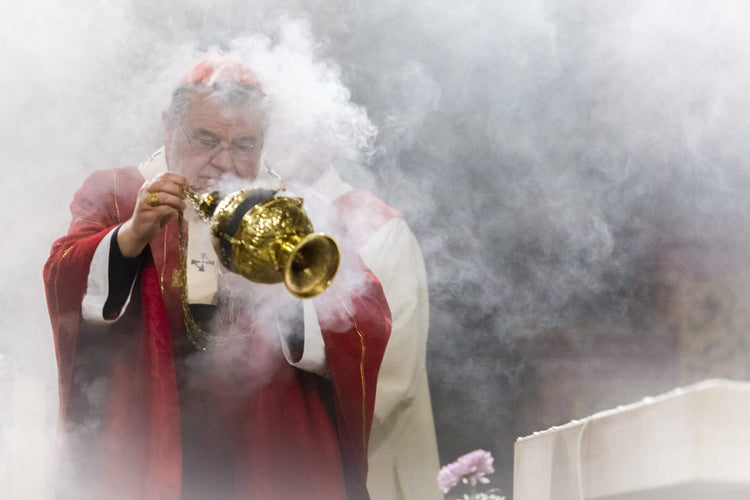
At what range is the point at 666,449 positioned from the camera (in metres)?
1.87

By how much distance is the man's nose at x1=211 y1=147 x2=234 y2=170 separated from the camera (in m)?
2.71

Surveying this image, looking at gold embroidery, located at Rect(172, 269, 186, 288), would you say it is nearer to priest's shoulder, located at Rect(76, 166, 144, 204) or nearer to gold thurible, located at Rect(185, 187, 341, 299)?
priest's shoulder, located at Rect(76, 166, 144, 204)

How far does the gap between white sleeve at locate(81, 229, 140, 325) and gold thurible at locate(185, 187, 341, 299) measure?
1.82 ft

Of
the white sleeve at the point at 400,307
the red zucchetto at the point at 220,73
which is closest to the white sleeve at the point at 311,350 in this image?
the white sleeve at the point at 400,307

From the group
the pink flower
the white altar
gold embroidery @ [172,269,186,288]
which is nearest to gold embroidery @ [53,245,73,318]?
gold embroidery @ [172,269,186,288]

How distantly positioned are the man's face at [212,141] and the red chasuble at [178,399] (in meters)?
0.18

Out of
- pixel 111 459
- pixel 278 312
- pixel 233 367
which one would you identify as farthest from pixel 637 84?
pixel 111 459

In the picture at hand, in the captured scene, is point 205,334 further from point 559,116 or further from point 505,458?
point 559,116

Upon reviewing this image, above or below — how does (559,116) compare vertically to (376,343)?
above

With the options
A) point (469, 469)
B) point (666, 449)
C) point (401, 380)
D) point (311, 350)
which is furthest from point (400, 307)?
point (666, 449)

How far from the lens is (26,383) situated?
271cm

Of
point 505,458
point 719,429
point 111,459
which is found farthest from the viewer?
point 505,458

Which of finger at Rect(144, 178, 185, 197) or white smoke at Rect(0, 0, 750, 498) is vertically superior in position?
white smoke at Rect(0, 0, 750, 498)

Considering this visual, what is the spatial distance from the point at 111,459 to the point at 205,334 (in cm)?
45
